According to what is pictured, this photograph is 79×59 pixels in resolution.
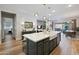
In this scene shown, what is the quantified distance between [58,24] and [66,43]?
0.58 m

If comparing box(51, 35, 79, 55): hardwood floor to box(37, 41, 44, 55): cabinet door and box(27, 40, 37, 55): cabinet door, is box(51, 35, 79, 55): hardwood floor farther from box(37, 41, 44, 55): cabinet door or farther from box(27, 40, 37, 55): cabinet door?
box(27, 40, 37, 55): cabinet door

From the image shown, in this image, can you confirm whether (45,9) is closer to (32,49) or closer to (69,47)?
(32,49)

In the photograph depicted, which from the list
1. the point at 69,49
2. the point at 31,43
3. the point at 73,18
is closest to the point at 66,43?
the point at 69,49

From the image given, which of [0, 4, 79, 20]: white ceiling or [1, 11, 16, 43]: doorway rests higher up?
[0, 4, 79, 20]: white ceiling

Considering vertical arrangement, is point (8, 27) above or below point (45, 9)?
below

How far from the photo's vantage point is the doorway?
2.25m

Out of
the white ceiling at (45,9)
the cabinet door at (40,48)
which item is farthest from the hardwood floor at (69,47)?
the white ceiling at (45,9)

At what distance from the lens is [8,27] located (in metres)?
2.34

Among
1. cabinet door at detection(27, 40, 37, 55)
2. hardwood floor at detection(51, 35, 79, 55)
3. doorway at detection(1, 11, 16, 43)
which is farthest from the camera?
hardwood floor at detection(51, 35, 79, 55)

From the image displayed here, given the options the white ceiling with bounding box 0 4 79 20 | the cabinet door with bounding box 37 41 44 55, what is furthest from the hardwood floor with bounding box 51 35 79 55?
the white ceiling with bounding box 0 4 79 20

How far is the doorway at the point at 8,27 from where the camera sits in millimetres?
2253

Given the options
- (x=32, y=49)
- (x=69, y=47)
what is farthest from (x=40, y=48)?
(x=69, y=47)
